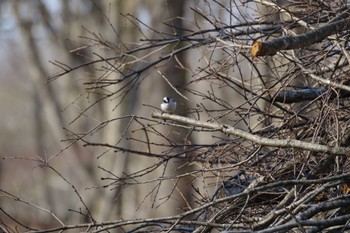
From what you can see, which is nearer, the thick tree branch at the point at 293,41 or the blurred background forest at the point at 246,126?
the thick tree branch at the point at 293,41

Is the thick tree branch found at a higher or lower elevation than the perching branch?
higher

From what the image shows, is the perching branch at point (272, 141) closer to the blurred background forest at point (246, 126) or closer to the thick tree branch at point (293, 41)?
the blurred background forest at point (246, 126)

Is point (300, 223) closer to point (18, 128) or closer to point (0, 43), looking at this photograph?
point (0, 43)

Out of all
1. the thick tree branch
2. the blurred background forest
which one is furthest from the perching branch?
the thick tree branch

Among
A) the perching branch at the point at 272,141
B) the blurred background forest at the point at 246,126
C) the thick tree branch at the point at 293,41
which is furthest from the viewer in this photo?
the blurred background forest at the point at 246,126

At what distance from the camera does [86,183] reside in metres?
20.7

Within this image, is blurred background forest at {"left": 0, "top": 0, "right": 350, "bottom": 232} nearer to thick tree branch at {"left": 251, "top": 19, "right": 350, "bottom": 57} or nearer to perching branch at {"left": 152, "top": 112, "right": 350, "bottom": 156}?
perching branch at {"left": 152, "top": 112, "right": 350, "bottom": 156}

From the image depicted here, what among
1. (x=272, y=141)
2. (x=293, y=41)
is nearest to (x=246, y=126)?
(x=272, y=141)

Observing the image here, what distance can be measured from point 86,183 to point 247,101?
14.9 metres

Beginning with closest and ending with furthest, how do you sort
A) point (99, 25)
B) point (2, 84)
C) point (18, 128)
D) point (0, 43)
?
1. point (99, 25)
2. point (0, 43)
3. point (18, 128)
4. point (2, 84)

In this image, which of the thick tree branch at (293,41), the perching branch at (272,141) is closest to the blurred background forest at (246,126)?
the perching branch at (272,141)

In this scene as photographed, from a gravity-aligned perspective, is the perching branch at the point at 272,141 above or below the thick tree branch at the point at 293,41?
below

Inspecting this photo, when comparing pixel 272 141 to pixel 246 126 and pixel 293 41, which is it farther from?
pixel 246 126

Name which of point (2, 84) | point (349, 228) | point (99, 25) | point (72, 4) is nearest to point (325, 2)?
point (349, 228)
